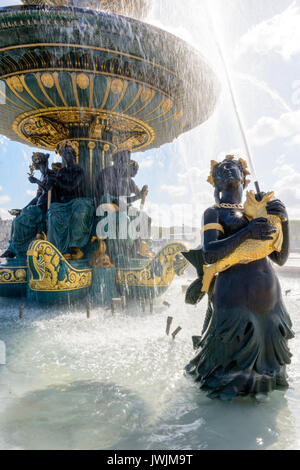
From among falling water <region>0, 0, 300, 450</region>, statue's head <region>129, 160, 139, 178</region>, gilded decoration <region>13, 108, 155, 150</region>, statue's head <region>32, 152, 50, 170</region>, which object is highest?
gilded decoration <region>13, 108, 155, 150</region>

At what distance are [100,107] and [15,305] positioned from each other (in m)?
4.24

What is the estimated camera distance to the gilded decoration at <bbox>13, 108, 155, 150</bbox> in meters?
6.68

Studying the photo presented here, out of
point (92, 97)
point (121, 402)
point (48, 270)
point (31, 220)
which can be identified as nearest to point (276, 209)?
point (121, 402)

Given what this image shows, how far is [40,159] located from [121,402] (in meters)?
6.10

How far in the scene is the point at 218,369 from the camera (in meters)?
2.36

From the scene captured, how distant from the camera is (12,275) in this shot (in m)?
6.34

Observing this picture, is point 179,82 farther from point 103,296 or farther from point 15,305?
point 15,305

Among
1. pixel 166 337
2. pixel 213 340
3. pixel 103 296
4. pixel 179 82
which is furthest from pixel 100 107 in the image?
pixel 213 340

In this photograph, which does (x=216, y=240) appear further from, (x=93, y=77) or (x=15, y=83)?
(x=15, y=83)

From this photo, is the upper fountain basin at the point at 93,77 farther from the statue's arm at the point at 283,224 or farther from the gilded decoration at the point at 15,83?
the statue's arm at the point at 283,224

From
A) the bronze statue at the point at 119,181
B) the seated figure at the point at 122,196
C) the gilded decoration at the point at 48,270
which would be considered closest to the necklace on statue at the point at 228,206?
the gilded decoration at the point at 48,270

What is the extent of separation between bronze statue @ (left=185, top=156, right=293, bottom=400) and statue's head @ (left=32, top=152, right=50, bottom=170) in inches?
225

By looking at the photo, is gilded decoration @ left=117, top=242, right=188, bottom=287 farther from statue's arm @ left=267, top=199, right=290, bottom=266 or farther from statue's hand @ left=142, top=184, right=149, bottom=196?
statue's arm @ left=267, top=199, right=290, bottom=266

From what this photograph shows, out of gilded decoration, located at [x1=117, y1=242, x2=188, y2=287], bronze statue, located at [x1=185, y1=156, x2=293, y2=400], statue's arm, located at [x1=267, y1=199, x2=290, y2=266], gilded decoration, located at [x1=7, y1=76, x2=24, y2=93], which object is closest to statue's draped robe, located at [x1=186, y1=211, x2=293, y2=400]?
bronze statue, located at [x1=185, y1=156, x2=293, y2=400]
